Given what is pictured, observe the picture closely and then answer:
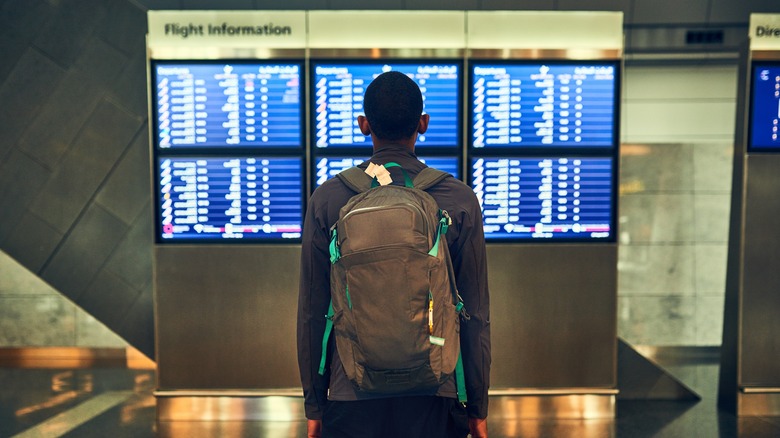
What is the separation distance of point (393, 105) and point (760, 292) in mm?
4306

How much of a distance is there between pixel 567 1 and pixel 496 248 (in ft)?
10.4

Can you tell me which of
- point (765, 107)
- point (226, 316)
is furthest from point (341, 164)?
point (765, 107)

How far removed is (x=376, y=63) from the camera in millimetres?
4926

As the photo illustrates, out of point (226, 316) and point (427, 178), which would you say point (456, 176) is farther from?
point (427, 178)

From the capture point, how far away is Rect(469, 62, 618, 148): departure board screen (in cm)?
496

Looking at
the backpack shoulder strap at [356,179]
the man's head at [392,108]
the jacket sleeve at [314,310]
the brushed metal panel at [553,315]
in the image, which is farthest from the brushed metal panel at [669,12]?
the jacket sleeve at [314,310]

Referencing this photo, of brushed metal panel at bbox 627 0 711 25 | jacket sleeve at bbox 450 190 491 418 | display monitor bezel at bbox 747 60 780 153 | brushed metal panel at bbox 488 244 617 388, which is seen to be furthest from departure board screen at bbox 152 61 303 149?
brushed metal panel at bbox 627 0 711 25

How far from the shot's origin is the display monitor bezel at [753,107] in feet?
16.5

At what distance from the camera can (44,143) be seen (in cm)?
619

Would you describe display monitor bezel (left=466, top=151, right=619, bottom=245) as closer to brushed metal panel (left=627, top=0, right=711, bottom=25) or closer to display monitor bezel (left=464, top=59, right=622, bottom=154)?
display monitor bezel (left=464, top=59, right=622, bottom=154)

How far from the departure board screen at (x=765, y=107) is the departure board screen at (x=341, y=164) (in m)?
2.22

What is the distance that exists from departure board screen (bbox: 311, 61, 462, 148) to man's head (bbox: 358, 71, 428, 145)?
287cm

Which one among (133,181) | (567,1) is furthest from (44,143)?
(567,1)

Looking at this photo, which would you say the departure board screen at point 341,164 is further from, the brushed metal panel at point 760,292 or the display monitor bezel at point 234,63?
the brushed metal panel at point 760,292
